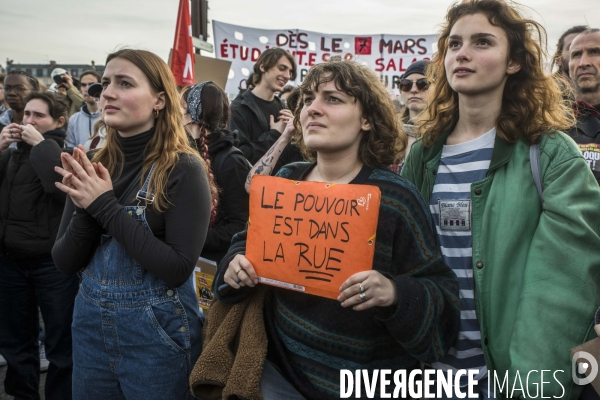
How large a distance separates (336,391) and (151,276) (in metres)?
0.87

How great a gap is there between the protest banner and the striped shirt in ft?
19.2

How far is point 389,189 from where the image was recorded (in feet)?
5.91

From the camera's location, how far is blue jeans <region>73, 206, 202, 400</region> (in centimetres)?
208

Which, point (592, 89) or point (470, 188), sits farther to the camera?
point (592, 89)

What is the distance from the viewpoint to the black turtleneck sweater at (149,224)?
2.02m

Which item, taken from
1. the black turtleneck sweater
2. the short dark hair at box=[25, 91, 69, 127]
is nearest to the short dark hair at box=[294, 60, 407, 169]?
the black turtleneck sweater

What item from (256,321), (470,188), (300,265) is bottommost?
(256,321)

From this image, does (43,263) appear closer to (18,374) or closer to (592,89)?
(18,374)

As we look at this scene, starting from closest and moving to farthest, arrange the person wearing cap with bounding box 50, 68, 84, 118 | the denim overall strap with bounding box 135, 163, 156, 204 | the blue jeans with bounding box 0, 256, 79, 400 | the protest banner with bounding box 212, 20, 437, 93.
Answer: the denim overall strap with bounding box 135, 163, 156, 204, the blue jeans with bounding box 0, 256, 79, 400, the person wearing cap with bounding box 50, 68, 84, 118, the protest banner with bounding box 212, 20, 437, 93

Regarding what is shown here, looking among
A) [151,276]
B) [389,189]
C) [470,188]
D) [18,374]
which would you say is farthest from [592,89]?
[18,374]

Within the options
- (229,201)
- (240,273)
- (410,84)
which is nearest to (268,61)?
(410,84)

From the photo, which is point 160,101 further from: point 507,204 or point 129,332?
point 507,204

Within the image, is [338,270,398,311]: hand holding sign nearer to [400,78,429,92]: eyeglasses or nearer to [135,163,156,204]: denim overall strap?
[135,163,156,204]: denim overall strap

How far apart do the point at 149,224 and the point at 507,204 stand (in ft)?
4.37
